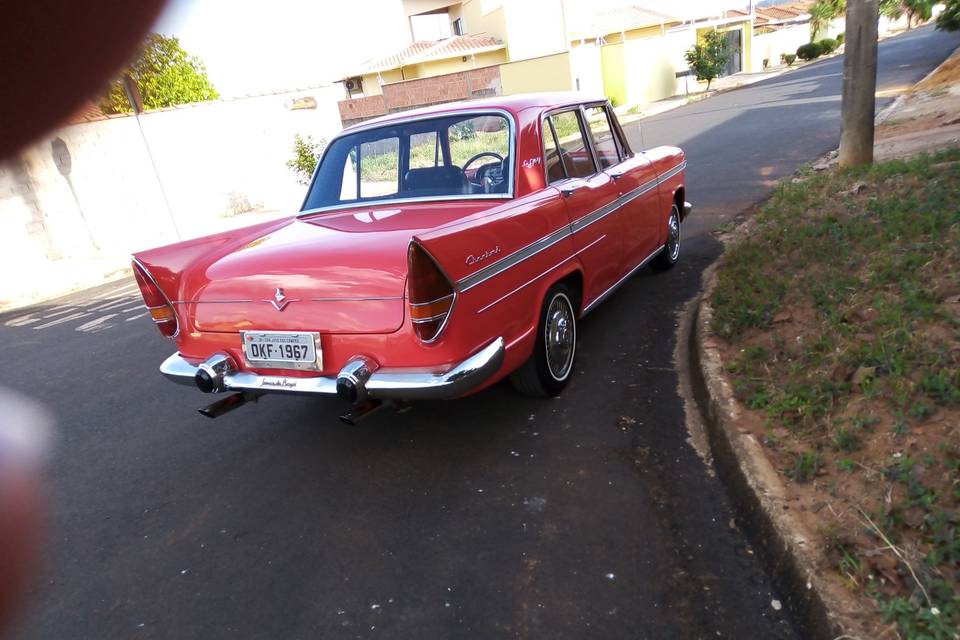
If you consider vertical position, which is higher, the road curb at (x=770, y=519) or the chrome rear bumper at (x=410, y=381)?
the chrome rear bumper at (x=410, y=381)

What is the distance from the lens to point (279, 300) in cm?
337

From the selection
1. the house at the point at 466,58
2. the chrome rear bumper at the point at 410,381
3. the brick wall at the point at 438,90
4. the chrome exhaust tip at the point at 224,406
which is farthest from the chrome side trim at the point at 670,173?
the brick wall at the point at 438,90

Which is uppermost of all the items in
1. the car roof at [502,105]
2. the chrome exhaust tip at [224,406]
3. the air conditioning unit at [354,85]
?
the air conditioning unit at [354,85]

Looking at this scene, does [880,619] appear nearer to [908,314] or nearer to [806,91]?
[908,314]

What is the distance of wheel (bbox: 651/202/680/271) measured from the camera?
6.30m

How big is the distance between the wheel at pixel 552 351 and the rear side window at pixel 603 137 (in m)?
1.34

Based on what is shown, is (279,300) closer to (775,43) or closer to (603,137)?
(603,137)

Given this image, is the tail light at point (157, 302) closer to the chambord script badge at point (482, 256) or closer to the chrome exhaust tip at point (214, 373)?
the chrome exhaust tip at point (214, 373)

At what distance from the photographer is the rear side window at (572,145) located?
14.9 feet

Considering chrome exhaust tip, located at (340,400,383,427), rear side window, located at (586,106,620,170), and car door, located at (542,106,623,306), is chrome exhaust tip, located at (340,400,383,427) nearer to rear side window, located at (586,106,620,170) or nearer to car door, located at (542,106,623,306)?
car door, located at (542,106,623,306)

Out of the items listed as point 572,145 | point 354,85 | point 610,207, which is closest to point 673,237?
point 610,207

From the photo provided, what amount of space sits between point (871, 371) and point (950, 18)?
1431cm

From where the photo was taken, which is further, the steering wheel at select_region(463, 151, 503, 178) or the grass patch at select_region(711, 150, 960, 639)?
the steering wheel at select_region(463, 151, 503, 178)

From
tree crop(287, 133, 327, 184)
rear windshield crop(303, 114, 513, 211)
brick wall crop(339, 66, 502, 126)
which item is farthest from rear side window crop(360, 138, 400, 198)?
brick wall crop(339, 66, 502, 126)
